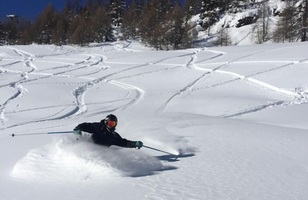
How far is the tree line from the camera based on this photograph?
48269 mm

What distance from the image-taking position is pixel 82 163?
21.4 feet

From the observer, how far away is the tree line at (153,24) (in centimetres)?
4827

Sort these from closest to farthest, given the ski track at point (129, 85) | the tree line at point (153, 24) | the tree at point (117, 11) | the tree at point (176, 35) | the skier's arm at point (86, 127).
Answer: the skier's arm at point (86, 127)
the ski track at point (129, 85)
the tree line at point (153, 24)
the tree at point (176, 35)
the tree at point (117, 11)

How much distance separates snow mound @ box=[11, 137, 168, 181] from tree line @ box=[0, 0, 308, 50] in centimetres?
4076

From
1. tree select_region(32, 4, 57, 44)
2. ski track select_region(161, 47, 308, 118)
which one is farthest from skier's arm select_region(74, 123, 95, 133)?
tree select_region(32, 4, 57, 44)

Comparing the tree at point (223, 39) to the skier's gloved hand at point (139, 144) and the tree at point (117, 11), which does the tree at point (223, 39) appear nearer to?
the tree at point (117, 11)

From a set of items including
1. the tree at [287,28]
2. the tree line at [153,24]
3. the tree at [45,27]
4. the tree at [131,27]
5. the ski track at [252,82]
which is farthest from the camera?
the tree at [45,27]

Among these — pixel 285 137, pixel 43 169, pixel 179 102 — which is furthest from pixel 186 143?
pixel 179 102

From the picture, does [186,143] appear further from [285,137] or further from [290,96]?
[290,96]

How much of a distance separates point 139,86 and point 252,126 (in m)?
10.5

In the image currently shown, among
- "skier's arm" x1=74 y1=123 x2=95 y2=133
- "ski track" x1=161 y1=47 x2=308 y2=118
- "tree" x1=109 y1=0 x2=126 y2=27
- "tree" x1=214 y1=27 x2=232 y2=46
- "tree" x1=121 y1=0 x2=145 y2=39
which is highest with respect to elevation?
"tree" x1=109 y1=0 x2=126 y2=27

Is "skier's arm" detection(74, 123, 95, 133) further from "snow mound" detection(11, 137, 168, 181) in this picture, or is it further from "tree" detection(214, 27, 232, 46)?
"tree" detection(214, 27, 232, 46)

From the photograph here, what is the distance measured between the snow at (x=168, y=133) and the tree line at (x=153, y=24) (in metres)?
26.7

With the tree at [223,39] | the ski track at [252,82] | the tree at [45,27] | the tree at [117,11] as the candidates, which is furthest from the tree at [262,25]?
the tree at [45,27]
